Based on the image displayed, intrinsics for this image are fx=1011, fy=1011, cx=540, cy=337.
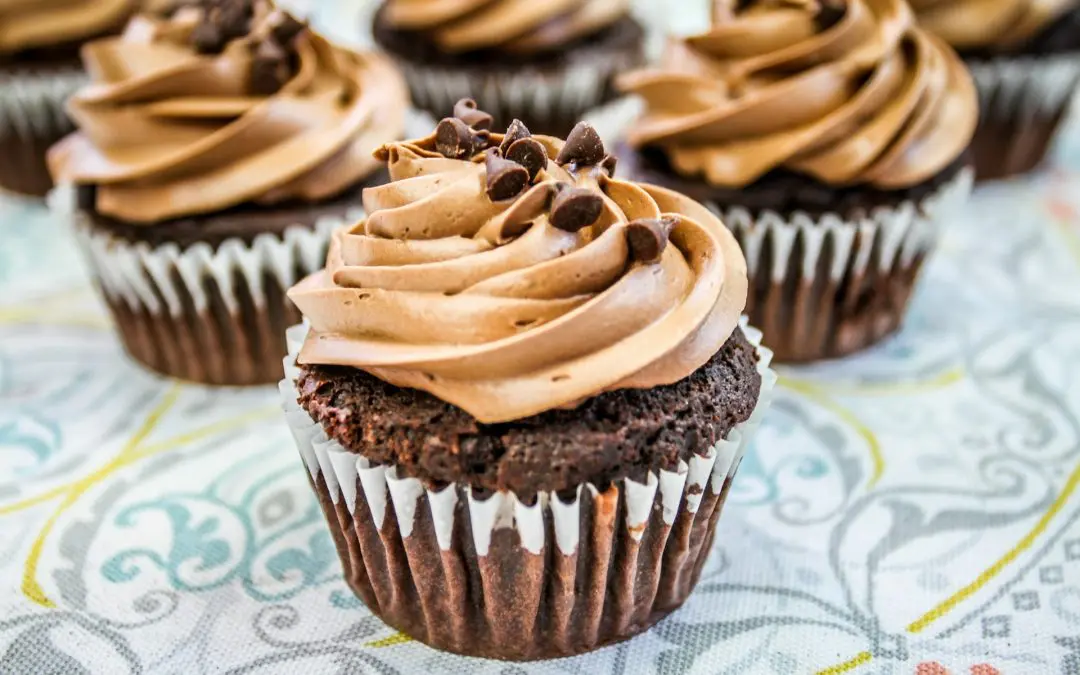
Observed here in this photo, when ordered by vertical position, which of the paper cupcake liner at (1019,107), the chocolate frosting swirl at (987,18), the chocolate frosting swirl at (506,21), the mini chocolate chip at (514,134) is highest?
the mini chocolate chip at (514,134)

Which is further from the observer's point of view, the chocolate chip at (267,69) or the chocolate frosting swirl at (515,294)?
the chocolate chip at (267,69)

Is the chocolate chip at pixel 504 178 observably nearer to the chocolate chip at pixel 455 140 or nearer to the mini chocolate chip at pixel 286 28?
the chocolate chip at pixel 455 140

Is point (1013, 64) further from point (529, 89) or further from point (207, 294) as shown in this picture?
point (207, 294)

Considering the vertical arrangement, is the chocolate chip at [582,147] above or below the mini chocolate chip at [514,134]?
below

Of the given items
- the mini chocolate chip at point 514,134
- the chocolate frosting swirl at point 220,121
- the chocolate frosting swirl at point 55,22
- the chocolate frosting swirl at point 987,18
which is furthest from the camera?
the chocolate frosting swirl at point 55,22

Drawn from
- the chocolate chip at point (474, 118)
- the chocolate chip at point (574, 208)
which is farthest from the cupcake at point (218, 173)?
the chocolate chip at point (574, 208)

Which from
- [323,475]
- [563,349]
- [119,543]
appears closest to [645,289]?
[563,349]

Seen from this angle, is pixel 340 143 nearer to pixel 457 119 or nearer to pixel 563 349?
pixel 457 119

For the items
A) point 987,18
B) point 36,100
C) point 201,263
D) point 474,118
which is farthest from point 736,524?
point 36,100

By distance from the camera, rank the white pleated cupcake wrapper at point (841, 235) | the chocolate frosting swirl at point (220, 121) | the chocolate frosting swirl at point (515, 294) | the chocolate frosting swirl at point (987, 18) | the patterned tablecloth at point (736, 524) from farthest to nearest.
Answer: the chocolate frosting swirl at point (987, 18) → the white pleated cupcake wrapper at point (841, 235) → the chocolate frosting swirl at point (220, 121) → the patterned tablecloth at point (736, 524) → the chocolate frosting swirl at point (515, 294)
